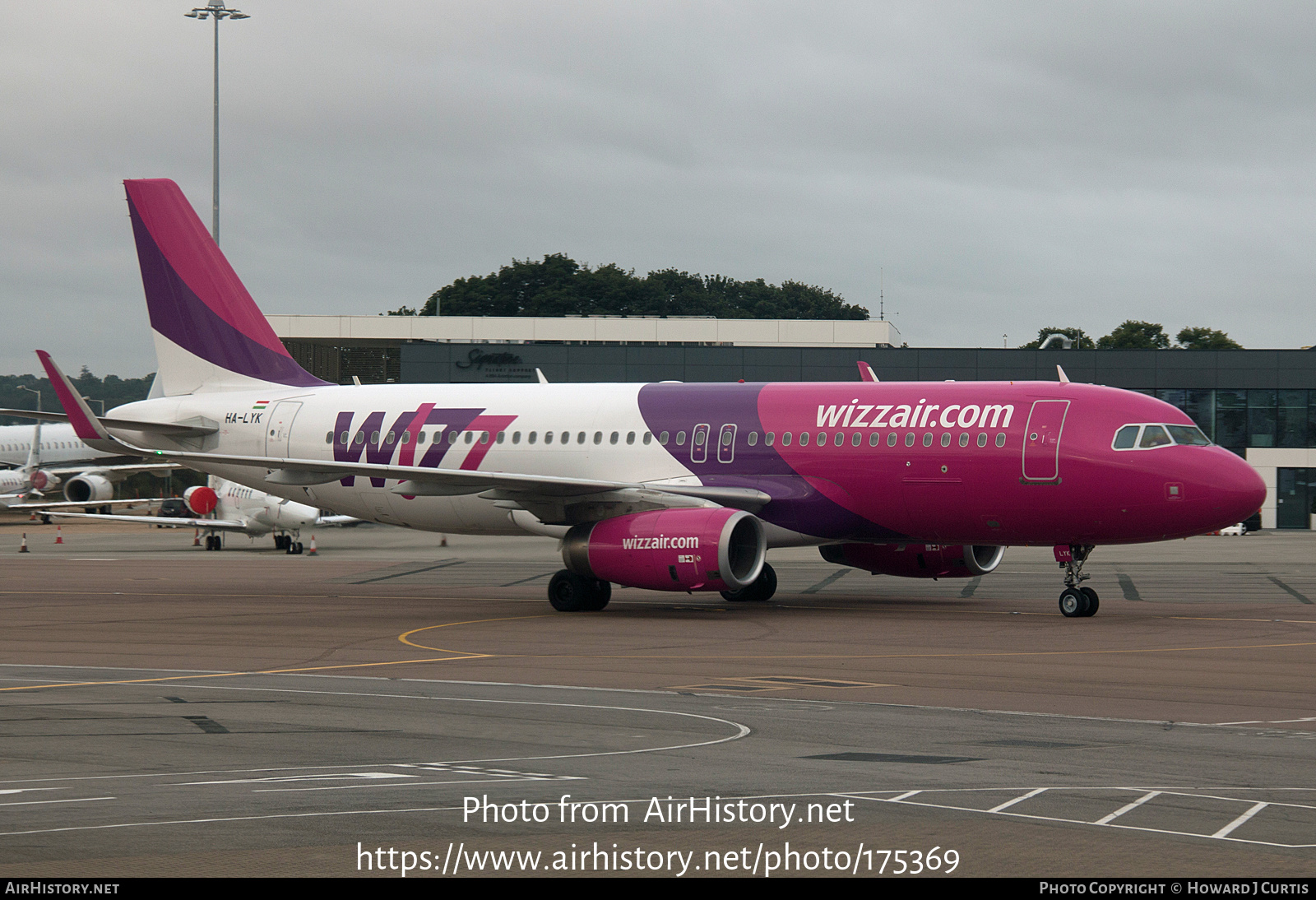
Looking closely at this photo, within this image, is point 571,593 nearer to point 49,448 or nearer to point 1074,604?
point 1074,604

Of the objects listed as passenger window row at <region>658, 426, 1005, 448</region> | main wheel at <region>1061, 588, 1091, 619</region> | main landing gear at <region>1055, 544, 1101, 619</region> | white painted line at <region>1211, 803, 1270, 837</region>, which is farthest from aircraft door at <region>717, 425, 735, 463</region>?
white painted line at <region>1211, 803, 1270, 837</region>

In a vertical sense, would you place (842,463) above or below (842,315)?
below

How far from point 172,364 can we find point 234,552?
1570 cm

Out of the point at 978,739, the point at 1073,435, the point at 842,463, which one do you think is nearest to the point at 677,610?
the point at 842,463

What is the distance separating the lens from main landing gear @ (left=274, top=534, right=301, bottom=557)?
47812mm

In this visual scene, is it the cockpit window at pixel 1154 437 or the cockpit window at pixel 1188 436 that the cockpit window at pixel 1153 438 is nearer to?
the cockpit window at pixel 1154 437

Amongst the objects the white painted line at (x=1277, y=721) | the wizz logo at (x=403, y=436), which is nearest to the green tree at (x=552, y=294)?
the wizz logo at (x=403, y=436)

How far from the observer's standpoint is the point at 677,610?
2770 cm

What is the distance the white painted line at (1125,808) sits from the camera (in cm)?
892

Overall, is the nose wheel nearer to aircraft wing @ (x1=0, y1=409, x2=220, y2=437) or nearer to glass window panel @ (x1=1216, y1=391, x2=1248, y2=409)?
aircraft wing @ (x1=0, y1=409, x2=220, y2=437)

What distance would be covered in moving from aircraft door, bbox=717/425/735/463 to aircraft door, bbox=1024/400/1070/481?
5825mm

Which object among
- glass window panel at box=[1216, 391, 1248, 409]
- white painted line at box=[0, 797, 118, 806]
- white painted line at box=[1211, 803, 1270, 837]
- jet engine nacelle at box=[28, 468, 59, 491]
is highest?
glass window panel at box=[1216, 391, 1248, 409]

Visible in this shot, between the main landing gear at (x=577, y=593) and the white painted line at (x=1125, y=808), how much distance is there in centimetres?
1791
